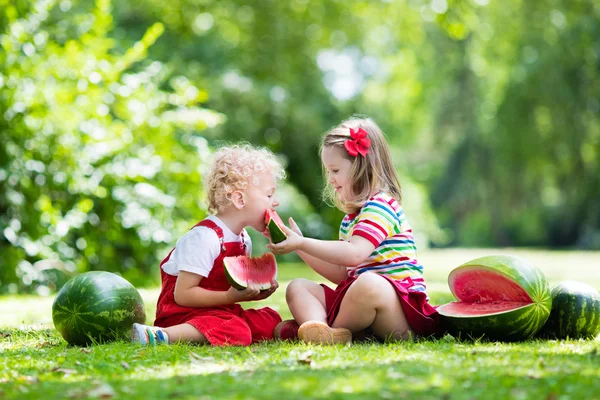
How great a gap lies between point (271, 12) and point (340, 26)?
6.83 feet

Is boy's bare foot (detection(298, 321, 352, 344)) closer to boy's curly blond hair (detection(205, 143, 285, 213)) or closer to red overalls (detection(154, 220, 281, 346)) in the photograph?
red overalls (detection(154, 220, 281, 346))

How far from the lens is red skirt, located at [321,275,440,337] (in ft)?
15.5

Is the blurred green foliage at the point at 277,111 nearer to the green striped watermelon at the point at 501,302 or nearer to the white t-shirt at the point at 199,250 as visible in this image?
the white t-shirt at the point at 199,250

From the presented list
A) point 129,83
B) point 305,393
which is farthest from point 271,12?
point 305,393

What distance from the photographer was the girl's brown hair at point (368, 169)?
16.8 ft

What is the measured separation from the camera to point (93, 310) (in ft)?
15.8

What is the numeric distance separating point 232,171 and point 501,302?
1978mm

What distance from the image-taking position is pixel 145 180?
1034cm

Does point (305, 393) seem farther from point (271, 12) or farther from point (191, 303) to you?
point (271, 12)

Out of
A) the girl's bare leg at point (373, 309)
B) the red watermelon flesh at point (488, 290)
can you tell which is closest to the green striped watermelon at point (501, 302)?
the red watermelon flesh at point (488, 290)

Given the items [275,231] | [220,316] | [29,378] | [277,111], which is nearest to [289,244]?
[275,231]

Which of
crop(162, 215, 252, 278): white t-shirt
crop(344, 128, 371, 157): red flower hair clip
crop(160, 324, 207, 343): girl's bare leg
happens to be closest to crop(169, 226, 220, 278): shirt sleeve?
crop(162, 215, 252, 278): white t-shirt

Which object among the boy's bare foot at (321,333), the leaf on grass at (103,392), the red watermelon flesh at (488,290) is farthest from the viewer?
the red watermelon flesh at (488,290)

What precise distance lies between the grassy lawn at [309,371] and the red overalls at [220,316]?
24cm
